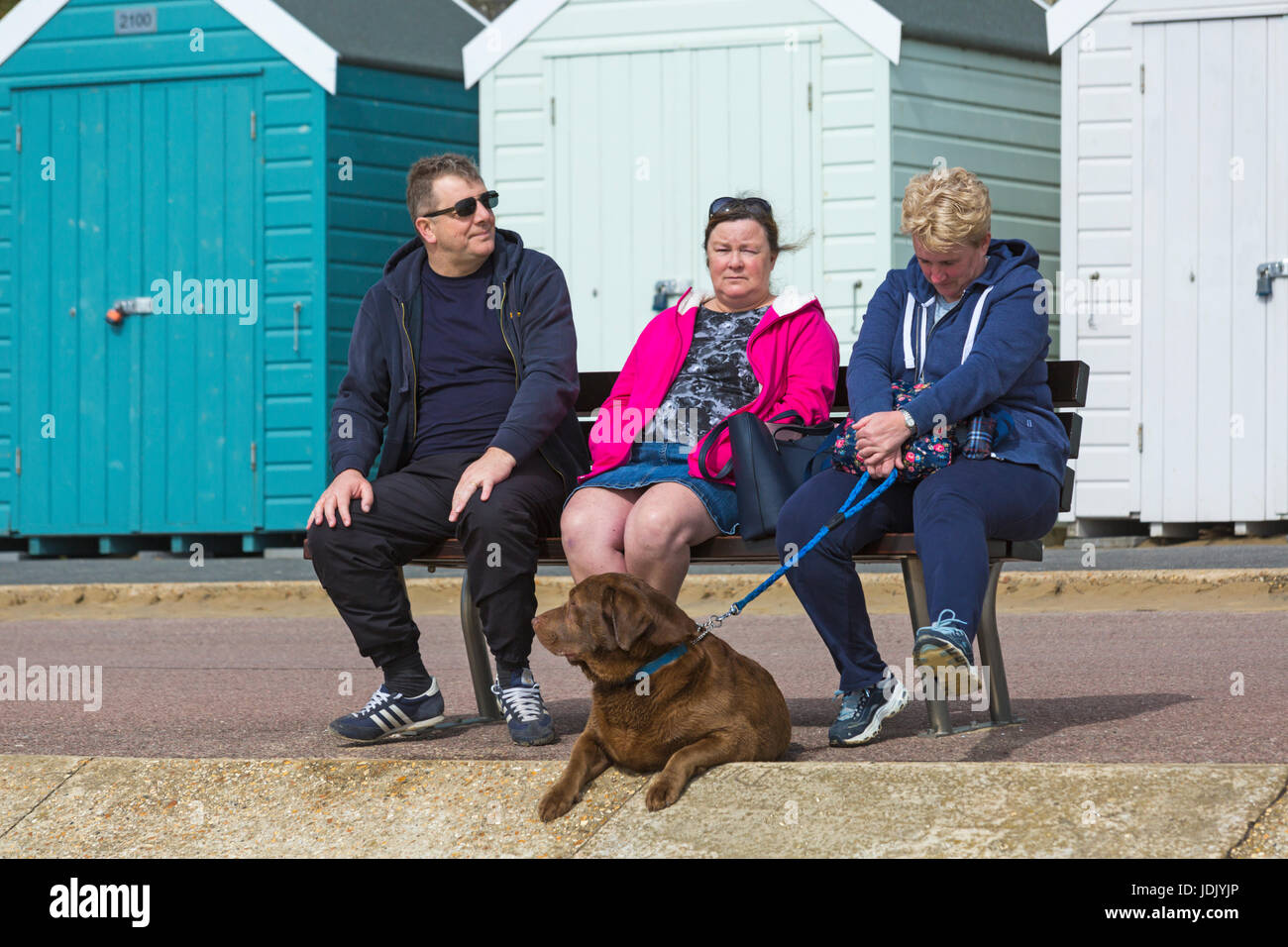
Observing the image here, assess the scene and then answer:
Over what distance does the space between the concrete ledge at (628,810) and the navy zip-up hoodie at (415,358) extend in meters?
1.05

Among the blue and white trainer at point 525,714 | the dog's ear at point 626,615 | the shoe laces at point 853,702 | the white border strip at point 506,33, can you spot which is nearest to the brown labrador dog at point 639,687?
the dog's ear at point 626,615

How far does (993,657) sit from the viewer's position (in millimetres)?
4234

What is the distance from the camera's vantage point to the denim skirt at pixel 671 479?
4.06m

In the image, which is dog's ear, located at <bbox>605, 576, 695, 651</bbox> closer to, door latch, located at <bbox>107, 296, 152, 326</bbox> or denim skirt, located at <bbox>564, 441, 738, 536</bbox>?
denim skirt, located at <bbox>564, 441, 738, 536</bbox>

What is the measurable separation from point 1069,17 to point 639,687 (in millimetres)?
8281

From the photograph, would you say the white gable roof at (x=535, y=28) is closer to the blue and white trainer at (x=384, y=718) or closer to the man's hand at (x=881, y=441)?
the man's hand at (x=881, y=441)

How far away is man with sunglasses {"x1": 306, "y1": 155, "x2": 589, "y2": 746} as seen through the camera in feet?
13.4

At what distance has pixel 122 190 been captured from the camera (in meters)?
11.8

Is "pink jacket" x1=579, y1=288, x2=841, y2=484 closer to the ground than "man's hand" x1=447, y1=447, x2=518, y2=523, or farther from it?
farther from it

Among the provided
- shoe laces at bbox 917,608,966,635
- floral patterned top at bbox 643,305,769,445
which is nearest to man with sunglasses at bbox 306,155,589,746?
floral patterned top at bbox 643,305,769,445

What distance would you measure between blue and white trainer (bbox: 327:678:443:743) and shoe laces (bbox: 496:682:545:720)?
23 centimetres

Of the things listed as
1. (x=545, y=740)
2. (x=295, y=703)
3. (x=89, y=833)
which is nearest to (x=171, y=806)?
(x=89, y=833)

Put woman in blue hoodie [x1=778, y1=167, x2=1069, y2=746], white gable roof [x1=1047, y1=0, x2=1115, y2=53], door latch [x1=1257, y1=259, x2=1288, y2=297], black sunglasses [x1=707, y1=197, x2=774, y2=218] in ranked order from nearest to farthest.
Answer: woman in blue hoodie [x1=778, y1=167, x2=1069, y2=746] < black sunglasses [x1=707, y1=197, x2=774, y2=218] < door latch [x1=1257, y1=259, x2=1288, y2=297] < white gable roof [x1=1047, y1=0, x2=1115, y2=53]

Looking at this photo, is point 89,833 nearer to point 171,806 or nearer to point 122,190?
point 171,806
